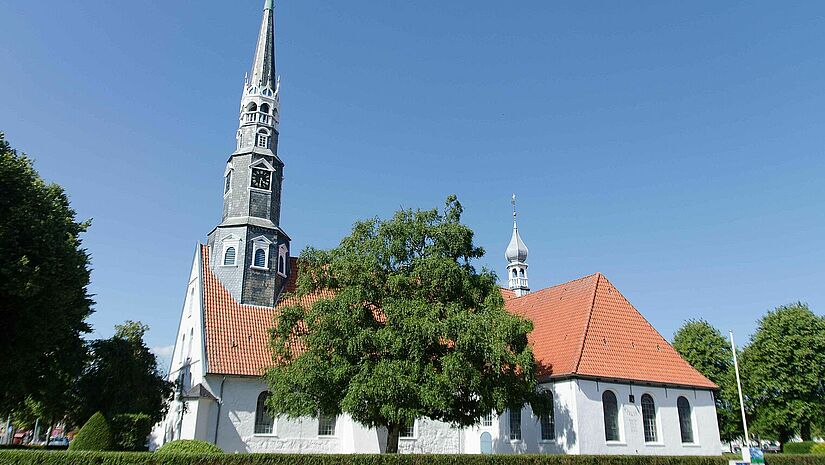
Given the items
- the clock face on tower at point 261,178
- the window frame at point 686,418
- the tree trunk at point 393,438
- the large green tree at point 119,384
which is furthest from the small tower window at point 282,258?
the window frame at point 686,418

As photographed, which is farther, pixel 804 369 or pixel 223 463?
pixel 804 369

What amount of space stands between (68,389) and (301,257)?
1582cm

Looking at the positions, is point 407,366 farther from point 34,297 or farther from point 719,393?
point 719,393

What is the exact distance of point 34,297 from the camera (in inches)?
859

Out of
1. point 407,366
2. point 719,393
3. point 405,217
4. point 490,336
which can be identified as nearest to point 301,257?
point 405,217

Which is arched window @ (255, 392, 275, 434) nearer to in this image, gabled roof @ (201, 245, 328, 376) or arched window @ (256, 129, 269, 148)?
gabled roof @ (201, 245, 328, 376)

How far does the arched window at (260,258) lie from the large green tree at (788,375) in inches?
1357

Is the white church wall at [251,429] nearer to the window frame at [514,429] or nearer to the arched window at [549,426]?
the window frame at [514,429]

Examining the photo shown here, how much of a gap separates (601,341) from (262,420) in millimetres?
17526

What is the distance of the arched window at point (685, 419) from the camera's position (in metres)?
30.4

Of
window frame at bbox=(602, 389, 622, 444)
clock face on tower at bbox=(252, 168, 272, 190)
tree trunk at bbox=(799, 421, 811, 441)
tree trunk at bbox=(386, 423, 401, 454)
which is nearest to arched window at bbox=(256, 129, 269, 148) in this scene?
clock face on tower at bbox=(252, 168, 272, 190)

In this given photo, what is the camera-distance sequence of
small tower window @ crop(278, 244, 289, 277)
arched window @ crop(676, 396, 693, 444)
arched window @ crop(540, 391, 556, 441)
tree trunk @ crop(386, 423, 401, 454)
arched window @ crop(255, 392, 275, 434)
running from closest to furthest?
tree trunk @ crop(386, 423, 401, 454) → arched window @ crop(540, 391, 556, 441) → arched window @ crop(255, 392, 275, 434) → arched window @ crop(676, 396, 693, 444) → small tower window @ crop(278, 244, 289, 277)

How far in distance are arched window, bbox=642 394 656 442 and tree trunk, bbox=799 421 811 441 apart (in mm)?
17552

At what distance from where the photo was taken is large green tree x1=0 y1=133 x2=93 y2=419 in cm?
2091
